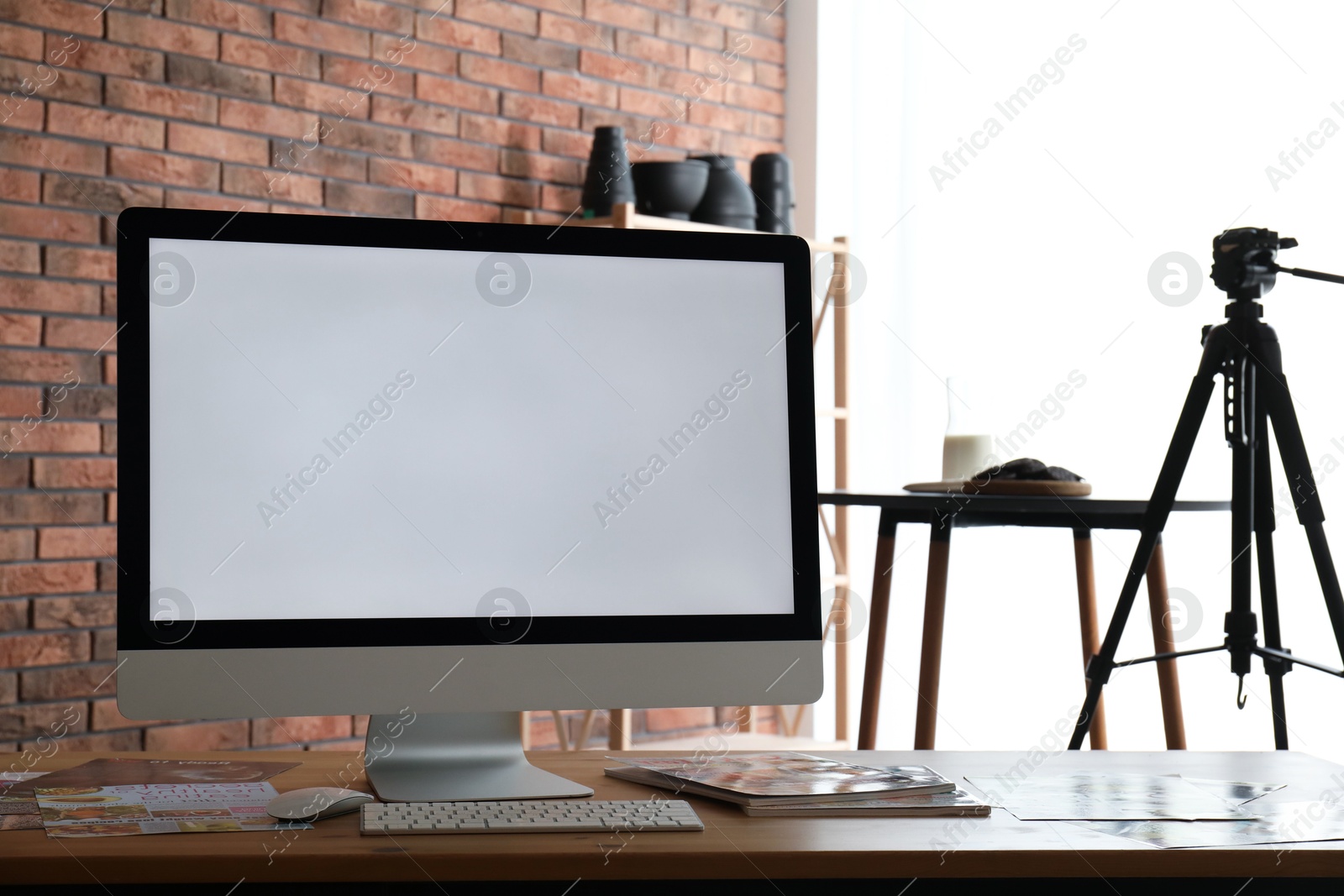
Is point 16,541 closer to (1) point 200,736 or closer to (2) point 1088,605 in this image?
(1) point 200,736

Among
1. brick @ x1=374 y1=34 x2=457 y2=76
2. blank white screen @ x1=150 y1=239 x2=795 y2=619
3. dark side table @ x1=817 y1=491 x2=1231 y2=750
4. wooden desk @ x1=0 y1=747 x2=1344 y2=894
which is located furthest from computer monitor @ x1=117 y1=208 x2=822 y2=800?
brick @ x1=374 y1=34 x2=457 y2=76

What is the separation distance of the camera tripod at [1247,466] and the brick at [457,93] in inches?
78.7

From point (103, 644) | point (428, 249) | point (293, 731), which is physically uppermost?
point (428, 249)

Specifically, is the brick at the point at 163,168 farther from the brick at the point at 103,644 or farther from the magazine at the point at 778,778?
the magazine at the point at 778,778

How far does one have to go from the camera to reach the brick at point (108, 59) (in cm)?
267

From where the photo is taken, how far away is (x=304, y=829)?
92cm

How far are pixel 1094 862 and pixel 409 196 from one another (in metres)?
2.69

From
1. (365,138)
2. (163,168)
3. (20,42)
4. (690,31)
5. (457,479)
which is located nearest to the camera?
(457,479)

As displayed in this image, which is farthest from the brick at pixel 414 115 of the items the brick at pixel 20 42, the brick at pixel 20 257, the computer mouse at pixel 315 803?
the computer mouse at pixel 315 803

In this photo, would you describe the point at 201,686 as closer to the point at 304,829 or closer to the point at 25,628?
the point at 304,829

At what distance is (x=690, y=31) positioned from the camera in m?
3.77

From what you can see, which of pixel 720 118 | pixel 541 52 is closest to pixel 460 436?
pixel 541 52

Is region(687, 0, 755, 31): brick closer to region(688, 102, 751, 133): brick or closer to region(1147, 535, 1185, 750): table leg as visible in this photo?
region(688, 102, 751, 133): brick

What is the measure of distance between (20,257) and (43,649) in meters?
0.83
